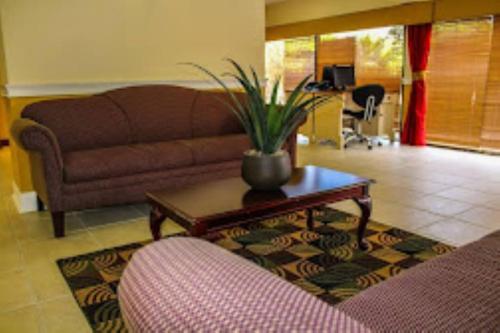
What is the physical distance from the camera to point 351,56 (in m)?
7.90

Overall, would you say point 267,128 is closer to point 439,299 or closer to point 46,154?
point 439,299

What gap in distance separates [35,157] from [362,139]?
4860mm

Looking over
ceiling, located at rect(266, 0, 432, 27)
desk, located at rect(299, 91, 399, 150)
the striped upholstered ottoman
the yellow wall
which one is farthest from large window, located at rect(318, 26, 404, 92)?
the striped upholstered ottoman

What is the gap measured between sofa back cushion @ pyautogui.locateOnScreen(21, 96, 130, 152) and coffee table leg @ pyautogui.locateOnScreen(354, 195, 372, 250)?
2.13m

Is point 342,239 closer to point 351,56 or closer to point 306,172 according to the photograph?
point 306,172

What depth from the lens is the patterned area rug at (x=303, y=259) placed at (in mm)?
2188

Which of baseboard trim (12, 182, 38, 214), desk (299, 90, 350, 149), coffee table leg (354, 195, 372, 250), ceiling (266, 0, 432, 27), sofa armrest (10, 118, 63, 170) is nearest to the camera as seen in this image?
coffee table leg (354, 195, 372, 250)

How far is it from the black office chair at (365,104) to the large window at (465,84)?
82 centimetres

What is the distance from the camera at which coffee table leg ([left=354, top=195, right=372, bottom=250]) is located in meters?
2.66

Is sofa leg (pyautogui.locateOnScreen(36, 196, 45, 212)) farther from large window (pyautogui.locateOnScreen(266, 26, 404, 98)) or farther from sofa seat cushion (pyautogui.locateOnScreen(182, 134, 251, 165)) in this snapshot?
large window (pyautogui.locateOnScreen(266, 26, 404, 98))

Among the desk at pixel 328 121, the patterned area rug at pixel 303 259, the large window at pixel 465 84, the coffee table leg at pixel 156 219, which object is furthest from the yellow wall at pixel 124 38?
the large window at pixel 465 84

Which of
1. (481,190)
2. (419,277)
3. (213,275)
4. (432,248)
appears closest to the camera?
(213,275)

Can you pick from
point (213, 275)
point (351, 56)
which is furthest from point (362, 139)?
point (213, 275)

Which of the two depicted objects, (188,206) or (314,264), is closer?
(188,206)
